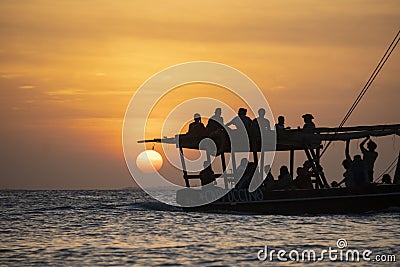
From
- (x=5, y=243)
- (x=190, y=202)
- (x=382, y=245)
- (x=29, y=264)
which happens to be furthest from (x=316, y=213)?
(x=29, y=264)

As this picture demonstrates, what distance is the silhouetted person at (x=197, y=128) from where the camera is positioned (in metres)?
31.5

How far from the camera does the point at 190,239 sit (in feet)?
78.1

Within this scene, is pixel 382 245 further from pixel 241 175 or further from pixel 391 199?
pixel 241 175

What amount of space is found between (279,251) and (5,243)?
767cm

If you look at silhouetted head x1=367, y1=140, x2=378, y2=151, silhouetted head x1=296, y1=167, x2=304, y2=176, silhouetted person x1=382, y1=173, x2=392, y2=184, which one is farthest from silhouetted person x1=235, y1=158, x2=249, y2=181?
silhouetted person x1=382, y1=173, x2=392, y2=184

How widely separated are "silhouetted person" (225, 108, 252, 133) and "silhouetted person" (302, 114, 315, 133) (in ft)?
6.29

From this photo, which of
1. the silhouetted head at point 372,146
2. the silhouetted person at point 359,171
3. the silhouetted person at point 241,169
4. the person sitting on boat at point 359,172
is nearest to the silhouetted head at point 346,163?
the silhouetted person at point 359,171

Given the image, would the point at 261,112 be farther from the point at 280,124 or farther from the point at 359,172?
the point at 359,172

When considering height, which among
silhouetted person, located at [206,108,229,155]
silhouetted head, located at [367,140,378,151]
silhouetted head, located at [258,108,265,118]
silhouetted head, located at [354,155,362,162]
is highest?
silhouetted head, located at [258,108,265,118]

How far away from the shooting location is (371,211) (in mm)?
29047

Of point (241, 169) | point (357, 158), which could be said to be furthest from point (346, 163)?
point (241, 169)

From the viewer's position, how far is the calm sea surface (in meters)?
19.7

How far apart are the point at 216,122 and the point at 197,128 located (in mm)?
1200

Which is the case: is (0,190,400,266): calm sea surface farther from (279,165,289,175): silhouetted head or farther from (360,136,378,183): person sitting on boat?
(279,165,289,175): silhouetted head
